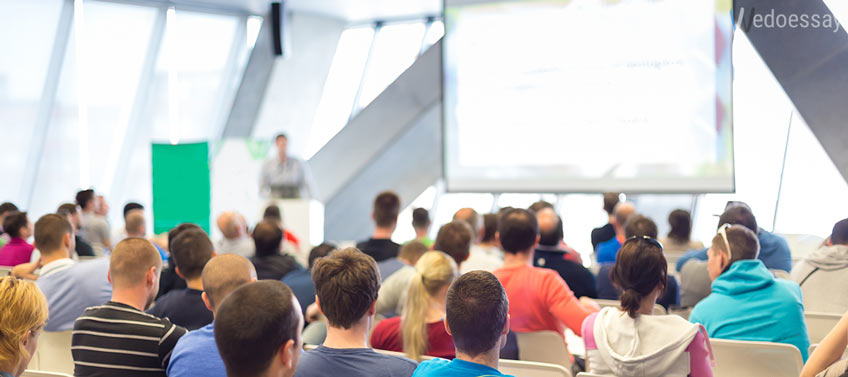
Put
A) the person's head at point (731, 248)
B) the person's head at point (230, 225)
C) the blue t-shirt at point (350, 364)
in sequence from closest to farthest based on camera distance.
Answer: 1. the blue t-shirt at point (350, 364)
2. the person's head at point (731, 248)
3. the person's head at point (230, 225)

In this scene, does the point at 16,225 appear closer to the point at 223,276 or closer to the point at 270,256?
the point at 270,256

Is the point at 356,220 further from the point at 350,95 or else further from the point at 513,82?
the point at 513,82

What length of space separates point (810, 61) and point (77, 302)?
604 centimetres

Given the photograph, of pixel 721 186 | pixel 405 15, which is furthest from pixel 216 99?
pixel 721 186

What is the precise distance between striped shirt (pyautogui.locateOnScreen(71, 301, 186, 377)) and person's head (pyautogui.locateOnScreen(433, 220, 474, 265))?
167cm

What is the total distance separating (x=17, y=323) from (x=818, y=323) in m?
3.38

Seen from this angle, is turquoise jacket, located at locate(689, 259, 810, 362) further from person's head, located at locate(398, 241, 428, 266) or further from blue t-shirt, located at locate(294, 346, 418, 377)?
blue t-shirt, located at locate(294, 346, 418, 377)

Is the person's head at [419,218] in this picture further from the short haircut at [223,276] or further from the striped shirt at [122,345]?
the striped shirt at [122,345]

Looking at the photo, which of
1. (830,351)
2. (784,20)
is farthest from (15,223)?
(784,20)

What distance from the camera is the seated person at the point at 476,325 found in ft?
6.30

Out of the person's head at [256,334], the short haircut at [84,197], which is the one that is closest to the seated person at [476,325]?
the person's head at [256,334]

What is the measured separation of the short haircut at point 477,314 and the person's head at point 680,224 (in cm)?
348

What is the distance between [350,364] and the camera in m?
2.12

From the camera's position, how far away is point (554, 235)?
4.67 meters
